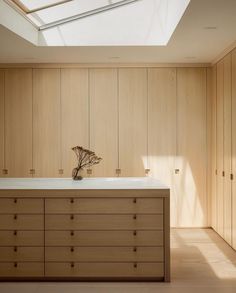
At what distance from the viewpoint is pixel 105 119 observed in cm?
734

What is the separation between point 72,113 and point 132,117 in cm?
103

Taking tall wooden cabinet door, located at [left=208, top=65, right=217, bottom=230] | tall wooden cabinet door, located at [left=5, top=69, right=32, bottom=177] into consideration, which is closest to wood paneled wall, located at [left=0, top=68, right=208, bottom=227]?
tall wooden cabinet door, located at [left=5, top=69, right=32, bottom=177]

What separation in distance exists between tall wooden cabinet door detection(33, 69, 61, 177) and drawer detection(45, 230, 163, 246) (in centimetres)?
304

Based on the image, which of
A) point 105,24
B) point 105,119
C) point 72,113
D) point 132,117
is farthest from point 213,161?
point 105,24

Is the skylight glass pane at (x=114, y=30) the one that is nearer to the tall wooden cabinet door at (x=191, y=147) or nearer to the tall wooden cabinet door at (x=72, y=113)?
the tall wooden cabinet door at (x=72, y=113)

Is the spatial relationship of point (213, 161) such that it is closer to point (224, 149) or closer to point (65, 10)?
point (224, 149)

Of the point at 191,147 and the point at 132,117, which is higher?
the point at 132,117

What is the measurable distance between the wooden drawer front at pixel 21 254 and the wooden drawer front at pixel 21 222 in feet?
0.69

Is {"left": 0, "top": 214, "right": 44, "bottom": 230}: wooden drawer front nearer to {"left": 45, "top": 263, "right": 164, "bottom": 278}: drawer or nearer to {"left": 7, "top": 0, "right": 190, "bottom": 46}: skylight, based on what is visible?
{"left": 45, "top": 263, "right": 164, "bottom": 278}: drawer

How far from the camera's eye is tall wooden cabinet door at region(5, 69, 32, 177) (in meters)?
7.33

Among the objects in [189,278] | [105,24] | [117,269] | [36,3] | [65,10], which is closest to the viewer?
[117,269]

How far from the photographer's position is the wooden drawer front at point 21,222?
4363 mm

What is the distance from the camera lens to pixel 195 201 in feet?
24.1

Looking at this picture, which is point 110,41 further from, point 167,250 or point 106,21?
point 167,250
